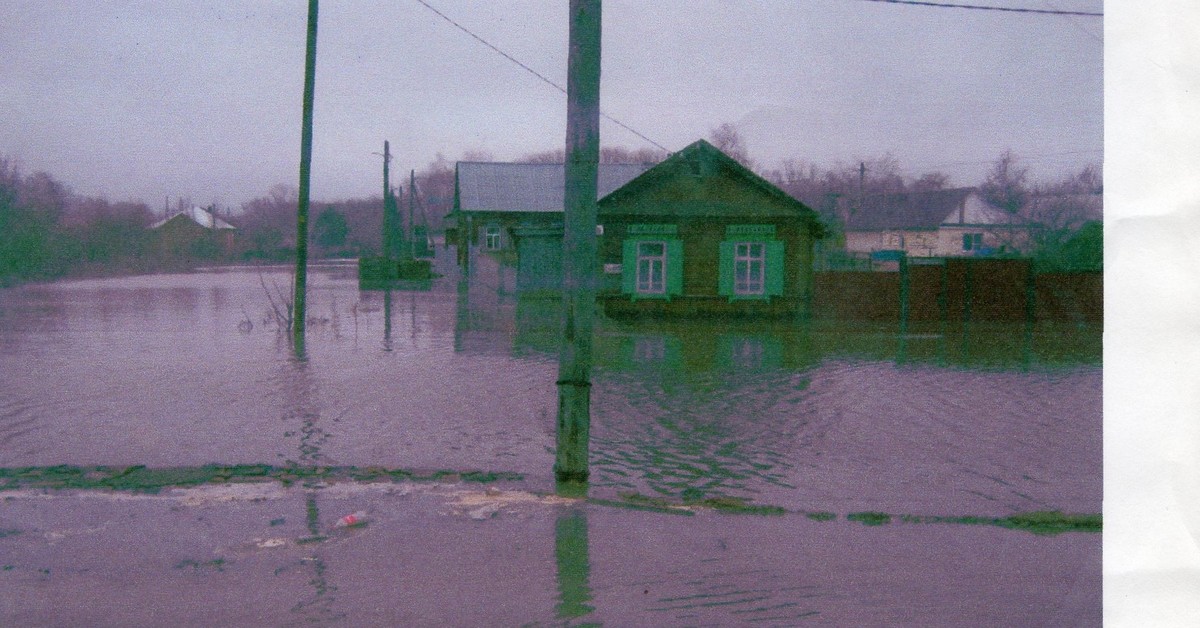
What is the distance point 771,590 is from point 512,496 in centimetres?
212

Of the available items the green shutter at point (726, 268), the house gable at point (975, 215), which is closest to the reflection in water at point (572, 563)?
the house gable at point (975, 215)

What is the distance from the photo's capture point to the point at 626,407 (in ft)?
32.4

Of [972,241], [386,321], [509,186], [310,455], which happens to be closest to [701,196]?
[972,241]

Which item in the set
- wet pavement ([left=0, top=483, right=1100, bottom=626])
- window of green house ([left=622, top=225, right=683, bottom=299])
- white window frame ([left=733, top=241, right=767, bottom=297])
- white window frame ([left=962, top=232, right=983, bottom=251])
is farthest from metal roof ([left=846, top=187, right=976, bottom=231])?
wet pavement ([left=0, top=483, right=1100, bottom=626])

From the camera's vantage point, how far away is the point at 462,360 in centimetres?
1378

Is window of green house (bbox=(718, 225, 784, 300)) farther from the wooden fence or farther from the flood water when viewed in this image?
the flood water

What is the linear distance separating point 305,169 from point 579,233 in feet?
37.0

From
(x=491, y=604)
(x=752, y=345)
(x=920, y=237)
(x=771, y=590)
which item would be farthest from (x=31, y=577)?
(x=920, y=237)

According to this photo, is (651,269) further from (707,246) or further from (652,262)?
(707,246)

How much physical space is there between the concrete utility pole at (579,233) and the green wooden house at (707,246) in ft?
51.2

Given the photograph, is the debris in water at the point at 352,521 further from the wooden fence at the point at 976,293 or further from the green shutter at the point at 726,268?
the wooden fence at the point at 976,293

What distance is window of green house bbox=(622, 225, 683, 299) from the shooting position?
22141mm

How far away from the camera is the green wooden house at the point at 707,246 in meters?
21.9

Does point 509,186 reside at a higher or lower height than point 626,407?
higher
